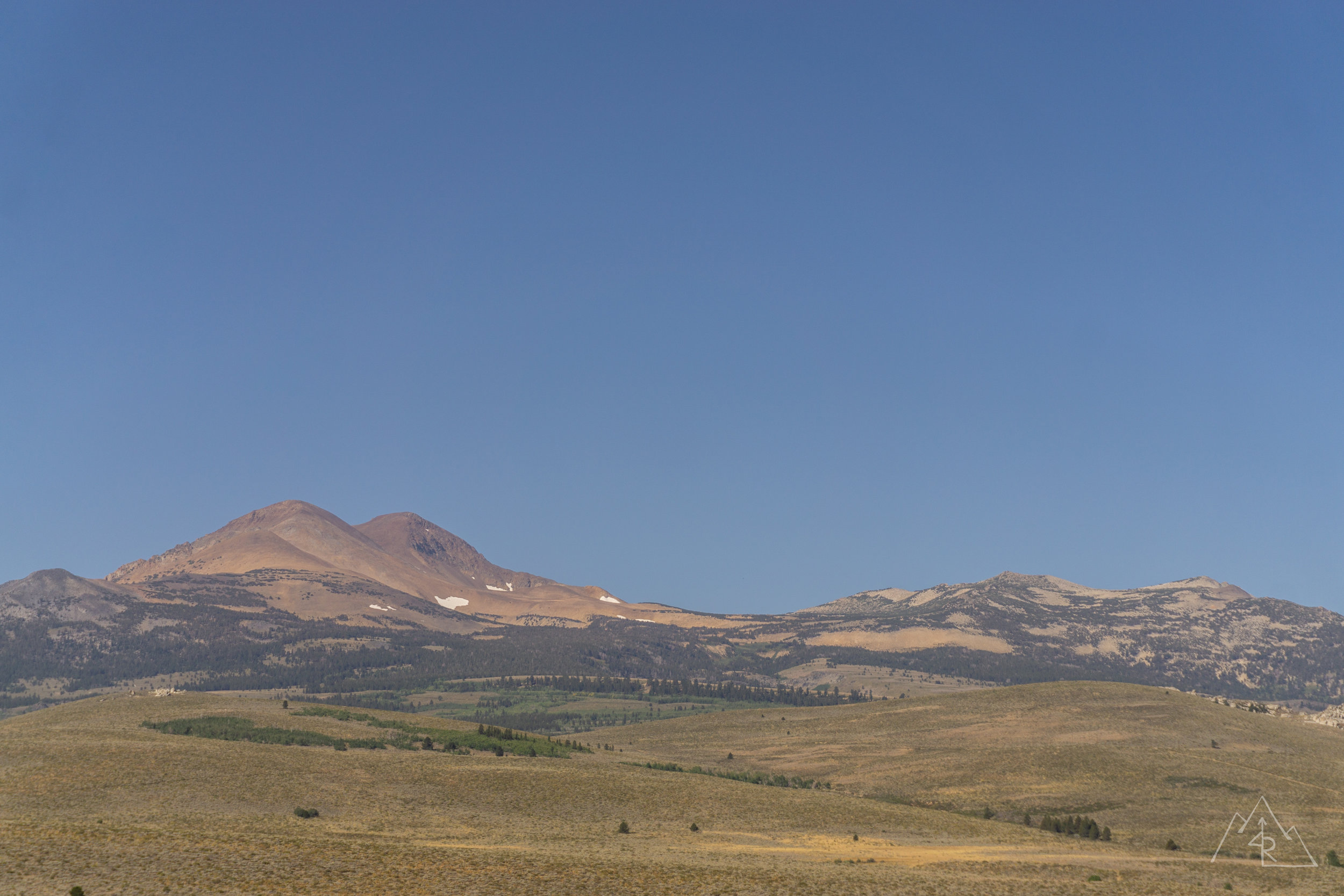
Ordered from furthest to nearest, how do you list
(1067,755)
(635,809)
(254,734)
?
(1067,755) < (254,734) < (635,809)

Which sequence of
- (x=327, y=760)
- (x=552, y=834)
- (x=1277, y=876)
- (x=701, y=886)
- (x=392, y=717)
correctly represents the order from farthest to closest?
1. (x=392, y=717)
2. (x=327, y=760)
3. (x=552, y=834)
4. (x=1277, y=876)
5. (x=701, y=886)

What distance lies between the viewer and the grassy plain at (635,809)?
48.4 meters

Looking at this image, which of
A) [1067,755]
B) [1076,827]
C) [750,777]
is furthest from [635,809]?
[1067,755]

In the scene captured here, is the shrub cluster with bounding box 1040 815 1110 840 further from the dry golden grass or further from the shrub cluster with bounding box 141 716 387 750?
the shrub cluster with bounding box 141 716 387 750

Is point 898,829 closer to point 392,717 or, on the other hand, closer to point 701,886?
point 701,886

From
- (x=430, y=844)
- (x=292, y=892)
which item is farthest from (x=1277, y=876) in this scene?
(x=292, y=892)

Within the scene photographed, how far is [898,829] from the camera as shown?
76.6 m

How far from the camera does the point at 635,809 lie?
7938 centimetres

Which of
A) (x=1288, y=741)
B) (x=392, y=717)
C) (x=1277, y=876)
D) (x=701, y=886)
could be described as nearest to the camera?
(x=701, y=886)

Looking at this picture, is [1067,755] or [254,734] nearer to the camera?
[254,734]

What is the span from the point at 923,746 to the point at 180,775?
9616cm

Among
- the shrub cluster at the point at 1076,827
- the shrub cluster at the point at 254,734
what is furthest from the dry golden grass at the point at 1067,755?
the shrub cluster at the point at 254,734

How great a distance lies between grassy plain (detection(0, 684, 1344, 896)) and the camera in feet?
159

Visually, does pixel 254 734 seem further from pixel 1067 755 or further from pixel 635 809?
pixel 1067 755
